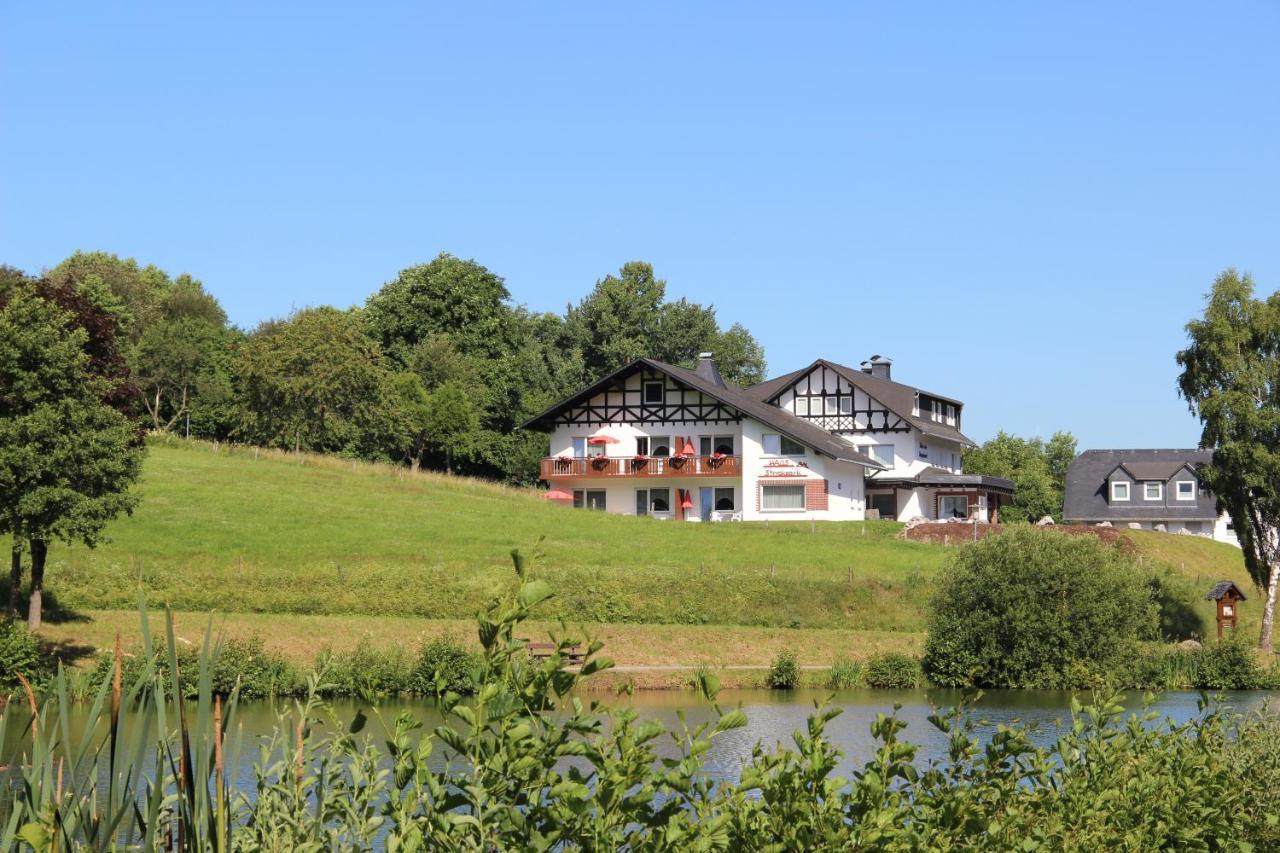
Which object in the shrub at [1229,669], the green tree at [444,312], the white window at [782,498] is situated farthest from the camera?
the green tree at [444,312]

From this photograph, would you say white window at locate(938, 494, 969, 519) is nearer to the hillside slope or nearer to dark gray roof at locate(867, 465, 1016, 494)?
dark gray roof at locate(867, 465, 1016, 494)

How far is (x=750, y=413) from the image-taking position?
6488 cm

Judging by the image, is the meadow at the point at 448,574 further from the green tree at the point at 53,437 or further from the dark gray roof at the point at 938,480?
the dark gray roof at the point at 938,480

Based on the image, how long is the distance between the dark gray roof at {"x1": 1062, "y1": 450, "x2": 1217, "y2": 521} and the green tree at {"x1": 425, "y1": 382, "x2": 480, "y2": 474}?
109ft

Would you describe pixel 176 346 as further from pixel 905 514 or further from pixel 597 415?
pixel 905 514

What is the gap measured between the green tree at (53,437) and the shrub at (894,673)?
18134 millimetres

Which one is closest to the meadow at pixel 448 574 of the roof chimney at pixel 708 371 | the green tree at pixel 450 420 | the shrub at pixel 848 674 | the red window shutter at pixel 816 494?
the shrub at pixel 848 674

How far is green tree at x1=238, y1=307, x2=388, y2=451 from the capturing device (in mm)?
71562

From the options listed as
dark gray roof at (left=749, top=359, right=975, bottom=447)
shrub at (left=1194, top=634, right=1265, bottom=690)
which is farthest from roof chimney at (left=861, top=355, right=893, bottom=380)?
shrub at (left=1194, top=634, right=1265, bottom=690)

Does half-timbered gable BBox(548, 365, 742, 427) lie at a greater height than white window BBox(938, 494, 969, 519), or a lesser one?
greater

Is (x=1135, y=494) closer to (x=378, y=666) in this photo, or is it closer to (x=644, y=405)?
(x=644, y=405)

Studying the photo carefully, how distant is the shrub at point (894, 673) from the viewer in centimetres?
3697

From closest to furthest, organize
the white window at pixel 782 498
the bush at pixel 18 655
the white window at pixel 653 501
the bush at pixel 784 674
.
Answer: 1. the bush at pixel 18 655
2. the bush at pixel 784 674
3. the white window at pixel 782 498
4. the white window at pixel 653 501

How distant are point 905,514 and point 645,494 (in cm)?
1203
